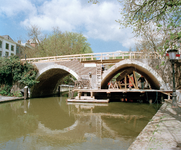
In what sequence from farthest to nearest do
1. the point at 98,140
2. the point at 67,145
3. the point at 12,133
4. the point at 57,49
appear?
the point at 57,49, the point at 12,133, the point at 98,140, the point at 67,145

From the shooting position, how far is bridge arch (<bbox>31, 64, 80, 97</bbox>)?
1545 cm

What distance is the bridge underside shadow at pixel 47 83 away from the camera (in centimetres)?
1698

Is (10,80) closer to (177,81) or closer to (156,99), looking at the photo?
(156,99)

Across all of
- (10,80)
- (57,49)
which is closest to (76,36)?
(57,49)

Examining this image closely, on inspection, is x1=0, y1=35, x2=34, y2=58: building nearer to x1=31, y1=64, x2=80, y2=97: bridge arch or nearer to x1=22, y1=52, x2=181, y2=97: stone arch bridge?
x1=31, y1=64, x2=80, y2=97: bridge arch

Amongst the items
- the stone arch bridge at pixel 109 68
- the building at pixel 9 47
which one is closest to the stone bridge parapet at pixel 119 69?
the stone arch bridge at pixel 109 68

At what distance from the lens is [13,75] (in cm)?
1523

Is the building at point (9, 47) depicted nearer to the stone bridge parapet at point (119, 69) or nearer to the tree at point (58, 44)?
the tree at point (58, 44)

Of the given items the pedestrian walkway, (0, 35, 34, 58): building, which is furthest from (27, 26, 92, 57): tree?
the pedestrian walkway

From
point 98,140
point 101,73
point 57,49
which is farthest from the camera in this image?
point 57,49

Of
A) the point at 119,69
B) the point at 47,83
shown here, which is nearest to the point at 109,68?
the point at 119,69

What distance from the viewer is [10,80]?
15273mm

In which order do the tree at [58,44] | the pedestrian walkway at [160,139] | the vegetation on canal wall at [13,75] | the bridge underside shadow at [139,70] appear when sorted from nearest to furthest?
the pedestrian walkway at [160,139], the bridge underside shadow at [139,70], the vegetation on canal wall at [13,75], the tree at [58,44]

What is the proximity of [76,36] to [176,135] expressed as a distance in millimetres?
27350
